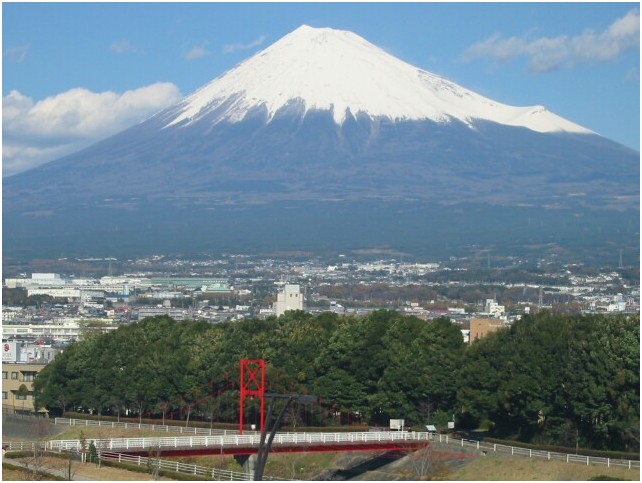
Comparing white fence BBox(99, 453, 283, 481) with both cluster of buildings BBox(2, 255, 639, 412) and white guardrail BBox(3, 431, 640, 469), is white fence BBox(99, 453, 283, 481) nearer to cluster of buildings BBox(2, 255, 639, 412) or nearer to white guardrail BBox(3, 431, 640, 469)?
white guardrail BBox(3, 431, 640, 469)

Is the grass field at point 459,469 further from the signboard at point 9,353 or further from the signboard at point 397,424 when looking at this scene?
the signboard at point 9,353

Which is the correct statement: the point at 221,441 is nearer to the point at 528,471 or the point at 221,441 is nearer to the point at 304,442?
the point at 304,442

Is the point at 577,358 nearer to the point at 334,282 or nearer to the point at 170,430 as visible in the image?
the point at 170,430

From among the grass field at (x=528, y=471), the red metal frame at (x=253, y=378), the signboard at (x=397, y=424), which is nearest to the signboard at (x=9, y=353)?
the red metal frame at (x=253, y=378)

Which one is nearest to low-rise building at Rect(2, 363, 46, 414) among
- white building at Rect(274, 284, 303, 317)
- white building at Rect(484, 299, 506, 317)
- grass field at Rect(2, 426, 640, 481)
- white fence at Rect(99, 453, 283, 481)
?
grass field at Rect(2, 426, 640, 481)

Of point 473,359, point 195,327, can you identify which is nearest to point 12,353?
point 195,327

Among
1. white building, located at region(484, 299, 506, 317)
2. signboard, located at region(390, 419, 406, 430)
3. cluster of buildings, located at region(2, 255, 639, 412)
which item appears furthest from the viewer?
white building, located at region(484, 299, 506, 317)

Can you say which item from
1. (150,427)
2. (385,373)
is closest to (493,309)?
(150,427)
